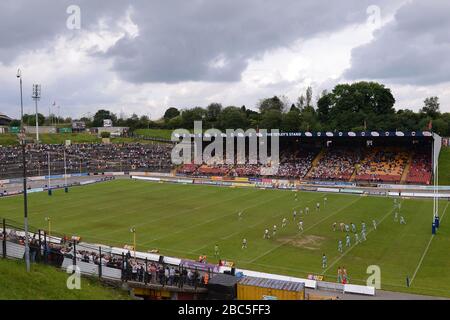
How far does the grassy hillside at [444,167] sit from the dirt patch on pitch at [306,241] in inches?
1698

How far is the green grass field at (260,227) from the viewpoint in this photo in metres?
34.5

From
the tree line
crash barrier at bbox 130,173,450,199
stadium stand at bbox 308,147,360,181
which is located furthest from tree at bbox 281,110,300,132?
crash barrier at bbox 130,173,450,199

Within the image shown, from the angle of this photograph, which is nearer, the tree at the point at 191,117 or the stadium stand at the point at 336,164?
the stadium stand at the point at 336,164

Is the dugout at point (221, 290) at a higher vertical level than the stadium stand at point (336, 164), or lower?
lower

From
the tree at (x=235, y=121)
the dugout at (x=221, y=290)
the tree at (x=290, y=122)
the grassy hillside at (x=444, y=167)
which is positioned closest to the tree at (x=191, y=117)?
the tree at (x=235, y=121)

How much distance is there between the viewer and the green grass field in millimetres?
34531

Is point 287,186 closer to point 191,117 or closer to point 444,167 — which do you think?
point 444,167

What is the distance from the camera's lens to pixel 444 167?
82.0 m

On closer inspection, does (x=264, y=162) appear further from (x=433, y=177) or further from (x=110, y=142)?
(x=110, y=142)

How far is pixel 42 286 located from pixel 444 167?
79.8m

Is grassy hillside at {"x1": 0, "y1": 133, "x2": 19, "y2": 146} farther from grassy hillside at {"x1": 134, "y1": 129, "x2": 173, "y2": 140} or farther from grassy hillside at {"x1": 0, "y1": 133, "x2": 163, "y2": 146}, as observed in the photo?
grassy hillside at {"x1": 134, "y1": 129, "x2": 173, "y2": 140}

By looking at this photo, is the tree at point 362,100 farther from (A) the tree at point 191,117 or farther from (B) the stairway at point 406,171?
(A) the tree at point 191,117

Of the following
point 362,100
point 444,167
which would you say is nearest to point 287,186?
point 444,167

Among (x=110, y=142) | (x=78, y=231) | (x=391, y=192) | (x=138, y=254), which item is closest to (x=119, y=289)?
(x=138, y=254)
